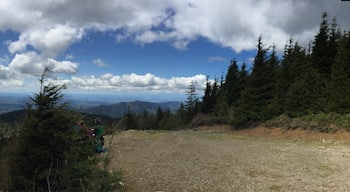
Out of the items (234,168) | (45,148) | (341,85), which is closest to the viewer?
(45,148)

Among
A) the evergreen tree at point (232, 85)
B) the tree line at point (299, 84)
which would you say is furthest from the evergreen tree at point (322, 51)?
the evergreen tree at point (232, 85)

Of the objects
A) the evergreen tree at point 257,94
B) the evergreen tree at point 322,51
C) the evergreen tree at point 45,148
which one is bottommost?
the evergreen tree at point 45,148

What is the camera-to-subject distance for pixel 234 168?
13.8 m

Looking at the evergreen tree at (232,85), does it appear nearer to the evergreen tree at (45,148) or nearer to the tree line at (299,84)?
the tree line at (299,84)

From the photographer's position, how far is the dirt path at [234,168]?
10.9m

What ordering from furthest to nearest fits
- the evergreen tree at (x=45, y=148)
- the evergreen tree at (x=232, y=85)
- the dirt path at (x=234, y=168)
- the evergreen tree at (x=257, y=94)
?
the evergreen tree at (x=232, y=85), the evergreen tree at (x=257, y=94), the dirt path at (x=234, y=168), the evergreen tree at (x=45, y=148)

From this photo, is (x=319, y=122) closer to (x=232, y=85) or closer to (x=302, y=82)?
(x=302, y=82)

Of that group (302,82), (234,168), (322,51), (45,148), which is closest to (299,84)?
(302,82)

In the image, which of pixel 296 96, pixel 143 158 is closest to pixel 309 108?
pixel 296 96

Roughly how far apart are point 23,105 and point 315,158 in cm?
1336

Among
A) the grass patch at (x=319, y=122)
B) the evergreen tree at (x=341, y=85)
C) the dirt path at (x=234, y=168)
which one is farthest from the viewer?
the evergreen tree at (x=341, y=85)

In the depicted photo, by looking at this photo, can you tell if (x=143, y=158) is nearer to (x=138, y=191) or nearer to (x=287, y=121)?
(x=138, y=191)

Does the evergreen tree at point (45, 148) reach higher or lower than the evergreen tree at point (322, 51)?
lower

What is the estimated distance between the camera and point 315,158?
52.1 feet
